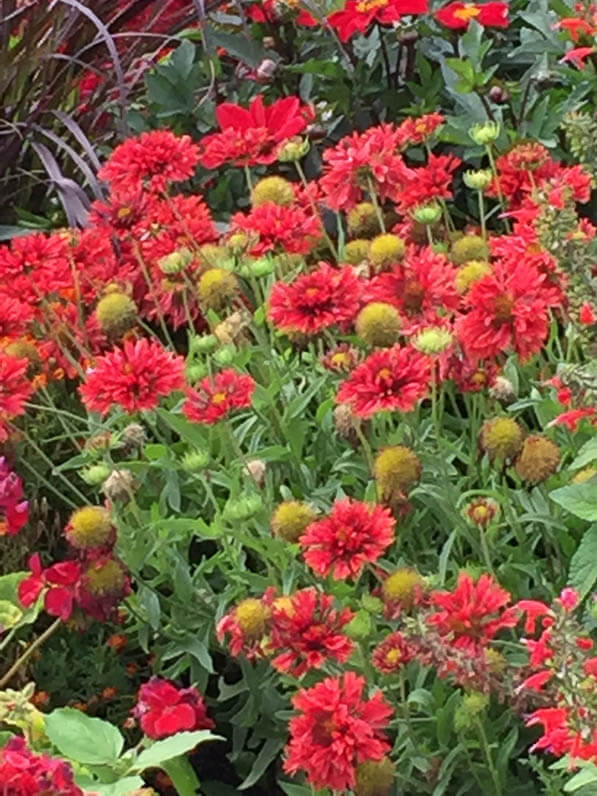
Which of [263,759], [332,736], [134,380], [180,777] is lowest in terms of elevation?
A: [263,759]

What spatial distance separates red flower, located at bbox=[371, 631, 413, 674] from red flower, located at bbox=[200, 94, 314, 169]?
74cm

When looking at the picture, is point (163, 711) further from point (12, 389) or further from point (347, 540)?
point (12, 389)

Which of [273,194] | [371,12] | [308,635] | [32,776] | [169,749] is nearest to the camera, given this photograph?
[32,776]

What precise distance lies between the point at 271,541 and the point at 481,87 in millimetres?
821

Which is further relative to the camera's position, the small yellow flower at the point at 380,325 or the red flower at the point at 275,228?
the red flower at the point at 275,228

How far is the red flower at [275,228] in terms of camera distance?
1634 millimetres

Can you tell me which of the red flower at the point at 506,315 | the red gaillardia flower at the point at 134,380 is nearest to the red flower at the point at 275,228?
the red gaillardia flower at the point at 134,380

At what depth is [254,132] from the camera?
6.00 feet

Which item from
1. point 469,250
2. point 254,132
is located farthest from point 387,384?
point 254,132

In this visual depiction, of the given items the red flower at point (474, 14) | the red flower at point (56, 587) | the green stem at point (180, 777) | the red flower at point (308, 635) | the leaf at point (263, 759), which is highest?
the red flower at point (474, 14)

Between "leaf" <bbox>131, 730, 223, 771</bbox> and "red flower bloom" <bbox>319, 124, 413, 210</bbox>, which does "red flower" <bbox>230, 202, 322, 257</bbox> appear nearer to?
"red flower bloom" <bbox>319, 124, 413, 210</bbox>

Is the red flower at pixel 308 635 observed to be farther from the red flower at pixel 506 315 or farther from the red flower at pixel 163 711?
the red flower at pixel 506 315

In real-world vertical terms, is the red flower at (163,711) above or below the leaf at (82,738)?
below

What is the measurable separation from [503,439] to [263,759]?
41cm
